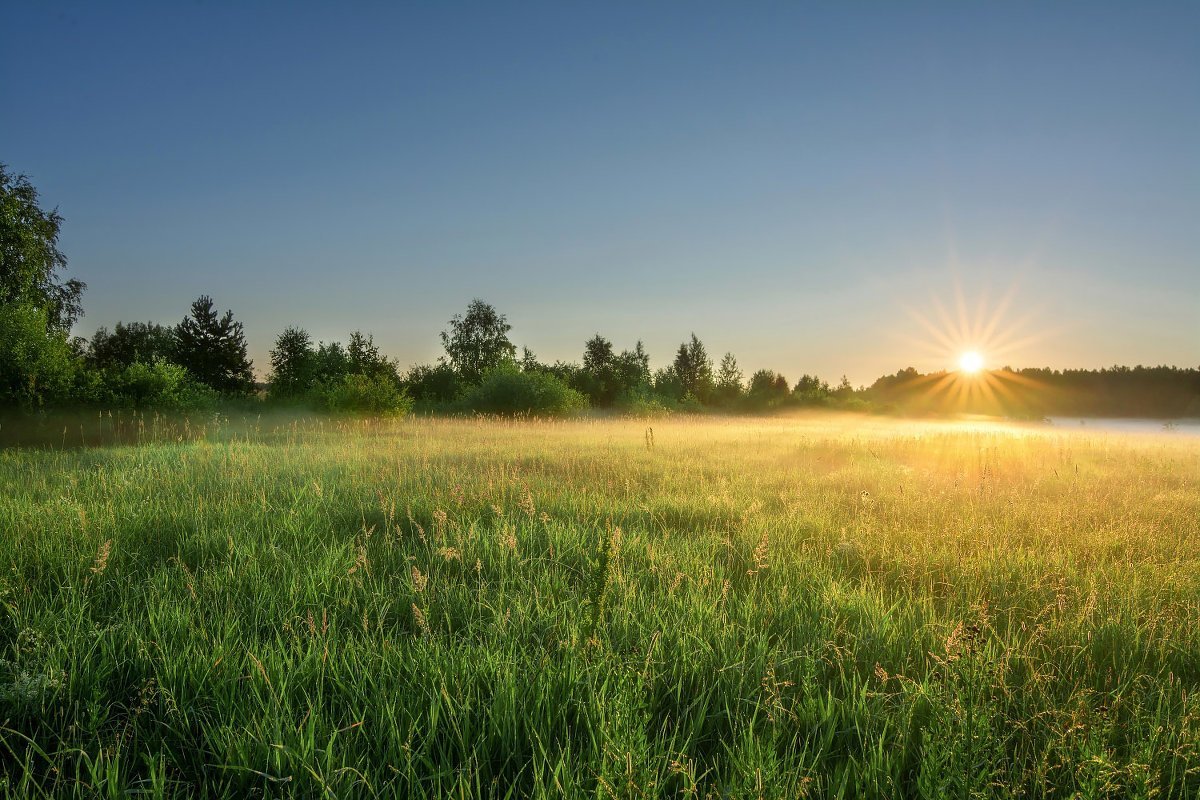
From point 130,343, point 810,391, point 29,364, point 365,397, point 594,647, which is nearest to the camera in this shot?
point 594,647

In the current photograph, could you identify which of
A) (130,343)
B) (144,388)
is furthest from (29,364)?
(130,343)

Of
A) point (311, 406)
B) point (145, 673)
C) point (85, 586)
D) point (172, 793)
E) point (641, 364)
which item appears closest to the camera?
point (172, 793)

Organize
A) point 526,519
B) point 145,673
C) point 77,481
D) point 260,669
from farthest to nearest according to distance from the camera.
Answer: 1. point 77,481
2. point 526,519
3. point 145,673
4. point 260,669

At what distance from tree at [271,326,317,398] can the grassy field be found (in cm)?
4747

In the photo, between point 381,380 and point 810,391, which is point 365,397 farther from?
point 810,391

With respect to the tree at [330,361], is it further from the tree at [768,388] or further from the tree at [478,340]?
the tree at [768,388]

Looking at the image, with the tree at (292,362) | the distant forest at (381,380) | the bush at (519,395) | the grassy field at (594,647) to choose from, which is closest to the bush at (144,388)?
the distant forest at (381,380)

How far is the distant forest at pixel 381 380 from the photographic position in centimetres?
1630

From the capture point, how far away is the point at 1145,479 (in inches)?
332

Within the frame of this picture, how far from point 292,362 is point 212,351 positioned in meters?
6.51

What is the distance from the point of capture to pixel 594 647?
2564 mm

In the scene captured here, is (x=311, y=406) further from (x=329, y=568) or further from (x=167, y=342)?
(x=167, y=342)

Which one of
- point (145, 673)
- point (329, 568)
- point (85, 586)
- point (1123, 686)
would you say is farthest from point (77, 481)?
point (1123, 686)

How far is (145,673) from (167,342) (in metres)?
71.5
